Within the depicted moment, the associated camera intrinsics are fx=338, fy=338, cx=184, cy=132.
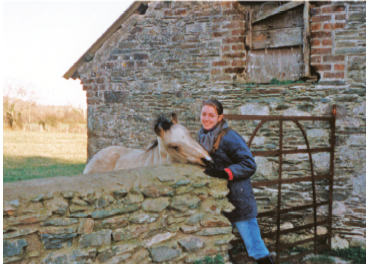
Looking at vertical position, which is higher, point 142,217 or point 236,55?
point 236,55

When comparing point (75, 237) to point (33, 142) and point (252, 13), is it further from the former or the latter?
point (33, 142)

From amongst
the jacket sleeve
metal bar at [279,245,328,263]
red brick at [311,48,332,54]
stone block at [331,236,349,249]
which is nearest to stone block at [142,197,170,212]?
the jacket sleeve

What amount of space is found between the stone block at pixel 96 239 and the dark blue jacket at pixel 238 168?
1334 mm

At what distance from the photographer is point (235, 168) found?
3.47 m

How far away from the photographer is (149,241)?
313 centimetres

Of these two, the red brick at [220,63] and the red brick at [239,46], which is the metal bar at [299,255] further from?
the red brick at [239,46]

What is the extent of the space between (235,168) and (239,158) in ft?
0.36

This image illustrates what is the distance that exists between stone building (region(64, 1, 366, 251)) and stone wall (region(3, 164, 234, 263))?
2844mm

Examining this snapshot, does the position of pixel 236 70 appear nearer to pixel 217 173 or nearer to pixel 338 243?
pixel 217 173

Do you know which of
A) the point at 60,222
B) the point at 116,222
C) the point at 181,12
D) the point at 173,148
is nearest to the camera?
the point at 60,222

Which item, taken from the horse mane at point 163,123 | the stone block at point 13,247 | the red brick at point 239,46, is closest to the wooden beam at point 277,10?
the red brick at point 239,46

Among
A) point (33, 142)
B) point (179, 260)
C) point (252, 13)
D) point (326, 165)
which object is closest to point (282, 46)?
point (252, 13)

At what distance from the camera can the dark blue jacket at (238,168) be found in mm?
3469

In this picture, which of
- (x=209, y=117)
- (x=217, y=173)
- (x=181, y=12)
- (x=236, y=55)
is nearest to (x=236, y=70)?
(x=236, y=55)
